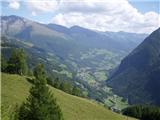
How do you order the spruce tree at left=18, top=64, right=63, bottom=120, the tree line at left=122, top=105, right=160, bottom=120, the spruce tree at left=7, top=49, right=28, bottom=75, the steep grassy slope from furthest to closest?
the tree line at left=122, top=105, right=160, bottom=120
the spruce tree at left=7, top=49, right=28, bottom=75
the steep grassy slope
the spruce tree at left=18, top=64, right=63, bottom=120

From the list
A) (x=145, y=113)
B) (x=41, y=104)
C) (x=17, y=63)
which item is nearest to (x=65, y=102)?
(x=17, y=63)

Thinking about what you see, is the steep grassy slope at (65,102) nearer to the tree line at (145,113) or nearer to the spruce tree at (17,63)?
the spruce tree at (17,63)

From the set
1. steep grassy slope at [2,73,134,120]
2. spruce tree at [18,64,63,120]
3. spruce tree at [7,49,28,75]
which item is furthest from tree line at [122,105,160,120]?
spruce tree at [18,64,63,120]

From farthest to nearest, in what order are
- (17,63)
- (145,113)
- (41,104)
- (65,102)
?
(145,113) < (17,63) < (65,102) < (41,104)

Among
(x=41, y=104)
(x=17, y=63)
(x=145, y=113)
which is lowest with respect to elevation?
(x=145, y=113)

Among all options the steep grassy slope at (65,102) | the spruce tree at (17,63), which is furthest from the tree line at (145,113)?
the spruce tree at (17,63)

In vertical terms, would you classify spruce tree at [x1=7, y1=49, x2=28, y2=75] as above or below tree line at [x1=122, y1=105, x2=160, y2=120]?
above

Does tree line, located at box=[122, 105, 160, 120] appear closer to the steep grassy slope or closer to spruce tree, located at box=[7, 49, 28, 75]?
the steep grassy slope

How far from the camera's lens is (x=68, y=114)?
95.7 meters

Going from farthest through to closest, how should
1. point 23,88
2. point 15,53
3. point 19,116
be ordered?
point 15,53, point 23,88, point 19,116

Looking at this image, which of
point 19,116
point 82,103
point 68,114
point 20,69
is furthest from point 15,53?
point 19,116

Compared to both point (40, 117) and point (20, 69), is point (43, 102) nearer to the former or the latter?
point (40, 117)

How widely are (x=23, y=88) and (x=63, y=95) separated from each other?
1505 centimetres

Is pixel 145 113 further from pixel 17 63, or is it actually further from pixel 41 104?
pixel 41 104
